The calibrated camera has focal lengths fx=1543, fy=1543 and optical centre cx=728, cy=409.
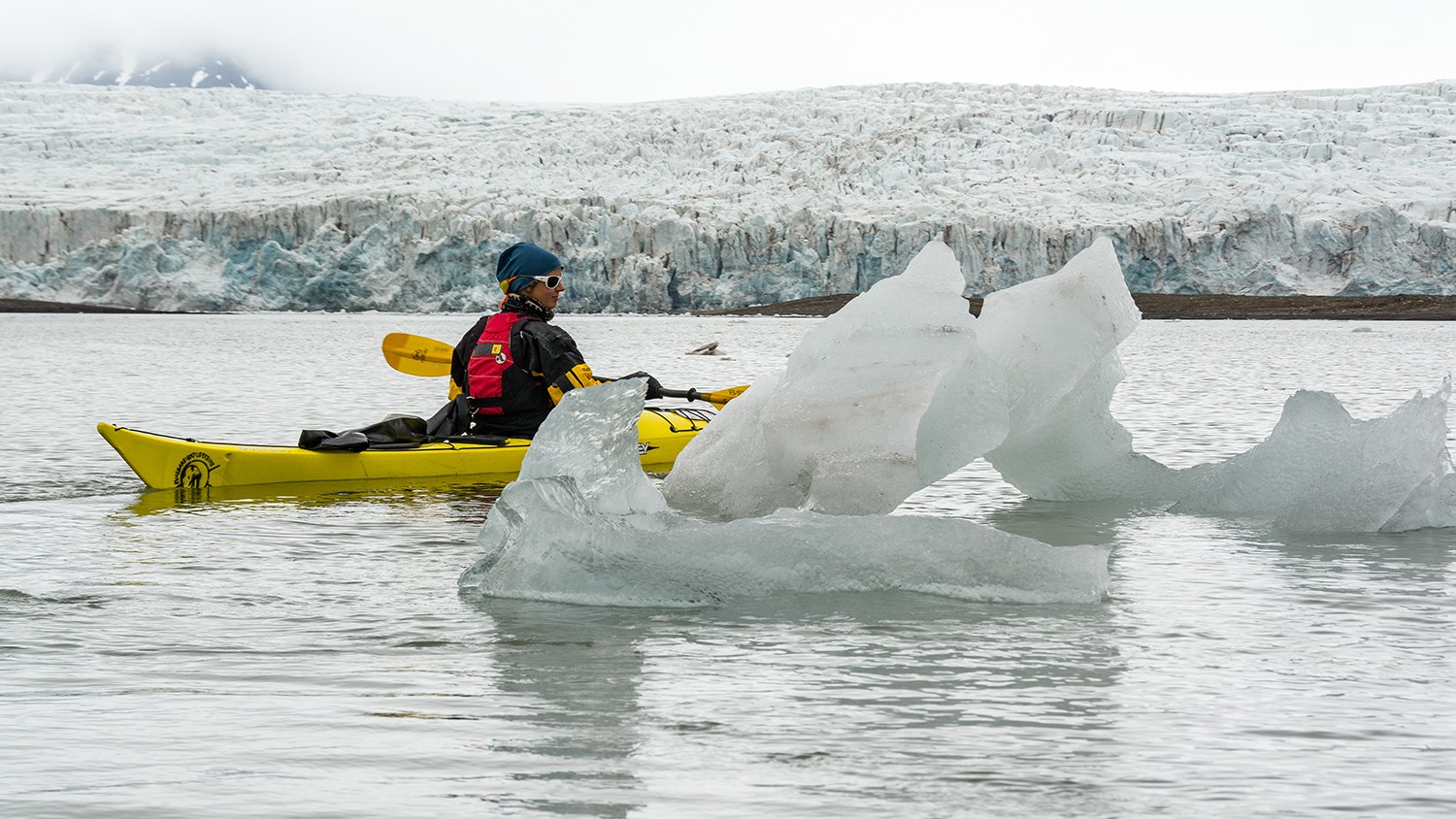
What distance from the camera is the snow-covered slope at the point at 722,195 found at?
1400 inches

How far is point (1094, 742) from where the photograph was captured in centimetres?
264

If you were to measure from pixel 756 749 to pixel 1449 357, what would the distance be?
2163 cm

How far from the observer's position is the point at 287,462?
Result: 6.84m

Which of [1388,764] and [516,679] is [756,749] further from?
[1388,764]

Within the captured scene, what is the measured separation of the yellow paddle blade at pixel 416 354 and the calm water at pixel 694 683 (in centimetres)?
256

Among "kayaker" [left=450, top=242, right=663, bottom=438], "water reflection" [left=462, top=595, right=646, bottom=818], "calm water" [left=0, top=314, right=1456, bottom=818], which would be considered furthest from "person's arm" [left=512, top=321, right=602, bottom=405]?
"water reflection" [left=462, top=595, right=646, bottom=818]

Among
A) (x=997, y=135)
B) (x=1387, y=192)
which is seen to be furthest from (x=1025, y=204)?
(x=1387, y=192)

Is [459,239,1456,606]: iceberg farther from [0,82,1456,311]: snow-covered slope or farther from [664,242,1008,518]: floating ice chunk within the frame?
[0,82,1456,311]: snow-covered slope

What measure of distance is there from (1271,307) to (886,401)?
3829cm

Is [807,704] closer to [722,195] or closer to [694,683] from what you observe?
[694,683]

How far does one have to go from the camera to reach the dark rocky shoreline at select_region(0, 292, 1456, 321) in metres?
38.7

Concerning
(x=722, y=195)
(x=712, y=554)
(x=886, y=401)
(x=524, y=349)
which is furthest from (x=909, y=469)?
(x=722, y=195)

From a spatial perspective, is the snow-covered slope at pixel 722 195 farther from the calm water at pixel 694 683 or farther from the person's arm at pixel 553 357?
the calm water at pixel 694 683

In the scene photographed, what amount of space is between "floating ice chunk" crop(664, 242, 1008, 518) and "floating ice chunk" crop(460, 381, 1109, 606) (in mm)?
476
